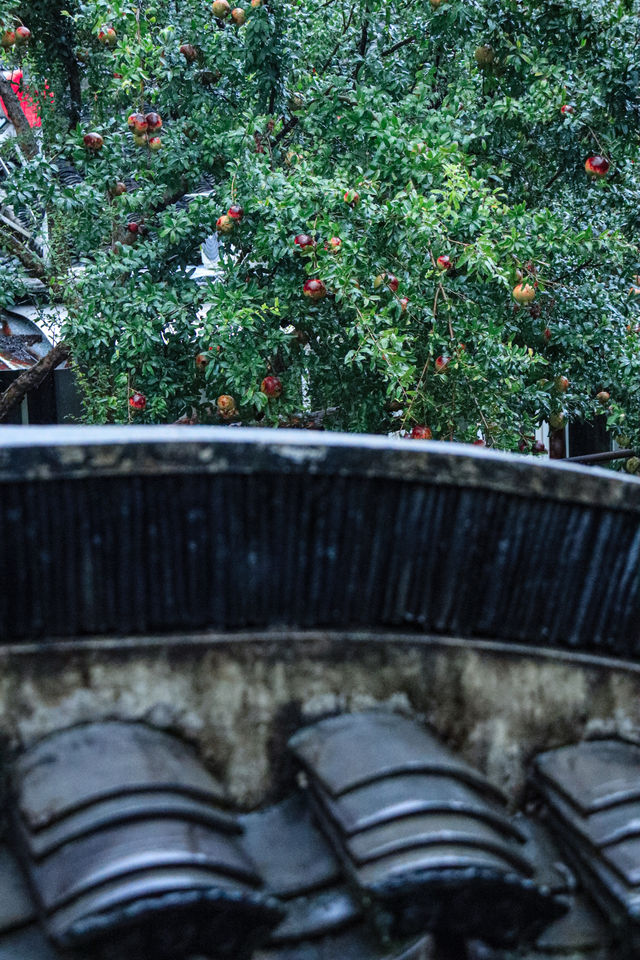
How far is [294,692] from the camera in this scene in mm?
1633

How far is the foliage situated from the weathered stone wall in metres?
3.65

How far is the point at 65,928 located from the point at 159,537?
0.60 metres

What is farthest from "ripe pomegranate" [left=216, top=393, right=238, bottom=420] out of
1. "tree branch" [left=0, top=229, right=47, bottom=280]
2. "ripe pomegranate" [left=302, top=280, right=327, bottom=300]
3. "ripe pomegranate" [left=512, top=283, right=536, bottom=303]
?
"tree branch" [left=0, top=229, right=47, bottom=280]

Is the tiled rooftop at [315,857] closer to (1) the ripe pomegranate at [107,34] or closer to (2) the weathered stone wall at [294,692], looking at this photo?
(2) the weathered stone wall at [294,692]

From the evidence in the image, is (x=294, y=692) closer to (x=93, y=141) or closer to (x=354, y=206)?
(x=354, y=206)

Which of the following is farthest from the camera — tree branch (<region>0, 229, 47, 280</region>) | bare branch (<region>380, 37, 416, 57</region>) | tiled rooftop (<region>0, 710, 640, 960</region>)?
tree branch (<region>0, 229, 47, 280</region>)

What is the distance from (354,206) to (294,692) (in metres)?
4.37

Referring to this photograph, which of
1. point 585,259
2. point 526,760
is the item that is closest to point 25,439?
point 526,760

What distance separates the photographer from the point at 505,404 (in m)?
6.07

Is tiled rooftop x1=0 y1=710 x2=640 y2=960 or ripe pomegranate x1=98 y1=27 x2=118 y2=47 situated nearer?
tiled rooftop x1=0 y1=710 x2=640 y2=960

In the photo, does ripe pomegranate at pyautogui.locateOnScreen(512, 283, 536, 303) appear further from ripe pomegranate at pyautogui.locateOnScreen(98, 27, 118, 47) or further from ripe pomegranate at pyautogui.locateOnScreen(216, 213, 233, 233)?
ripe pomegranate at pyautogui.locateOnScreen(98, 27, 118, 47)

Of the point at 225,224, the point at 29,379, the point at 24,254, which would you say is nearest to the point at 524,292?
the point at 225,224

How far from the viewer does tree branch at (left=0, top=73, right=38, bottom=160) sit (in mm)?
7617

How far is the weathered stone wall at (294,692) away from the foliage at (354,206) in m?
3.65
